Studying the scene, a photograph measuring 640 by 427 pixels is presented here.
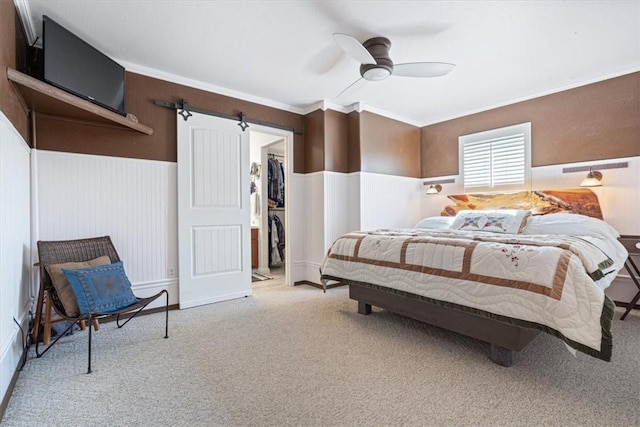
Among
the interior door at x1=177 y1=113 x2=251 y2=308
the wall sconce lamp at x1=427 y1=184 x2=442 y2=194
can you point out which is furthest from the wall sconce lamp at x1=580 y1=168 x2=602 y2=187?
the interior door at x1=177 y1=113 x2=251 y2=308

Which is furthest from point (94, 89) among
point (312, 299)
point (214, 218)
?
point (312, 299)

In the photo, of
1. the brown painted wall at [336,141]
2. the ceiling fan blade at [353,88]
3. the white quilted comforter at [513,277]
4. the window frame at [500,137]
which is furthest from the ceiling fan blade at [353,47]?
the window frame at [500,137]

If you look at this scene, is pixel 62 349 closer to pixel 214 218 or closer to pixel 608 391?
pixel 214 218

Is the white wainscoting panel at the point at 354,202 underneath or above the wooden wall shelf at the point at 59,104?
underneath

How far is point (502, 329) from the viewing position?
77.0 inches

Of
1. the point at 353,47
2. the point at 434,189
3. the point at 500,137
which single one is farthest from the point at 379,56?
the point at 434,189

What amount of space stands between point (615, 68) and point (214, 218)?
4.73 meters

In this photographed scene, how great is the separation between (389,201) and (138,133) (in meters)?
3.43

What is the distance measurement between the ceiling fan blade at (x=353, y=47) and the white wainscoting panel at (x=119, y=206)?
2209mm

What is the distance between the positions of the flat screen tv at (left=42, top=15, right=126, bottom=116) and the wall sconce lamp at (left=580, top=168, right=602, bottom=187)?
4.89 meters

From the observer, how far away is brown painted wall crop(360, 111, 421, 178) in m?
4.43

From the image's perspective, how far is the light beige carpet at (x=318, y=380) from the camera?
1.52 meters

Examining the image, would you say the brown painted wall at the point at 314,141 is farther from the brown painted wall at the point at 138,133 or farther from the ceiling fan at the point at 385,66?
the ceiling fan at the point at 385,66

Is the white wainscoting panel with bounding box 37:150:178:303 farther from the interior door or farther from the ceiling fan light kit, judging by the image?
the ceiling fan light kit
